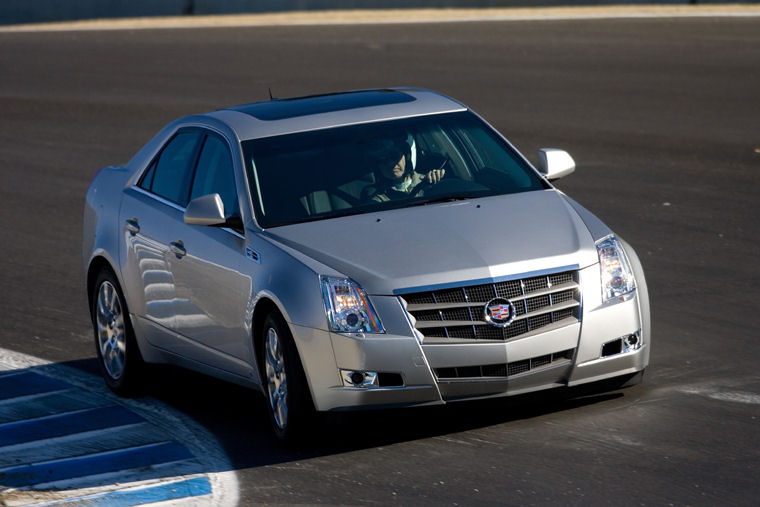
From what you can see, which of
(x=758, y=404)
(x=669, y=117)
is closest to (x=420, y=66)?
(x=669, y=117)

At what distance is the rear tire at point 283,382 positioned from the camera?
24.8ft

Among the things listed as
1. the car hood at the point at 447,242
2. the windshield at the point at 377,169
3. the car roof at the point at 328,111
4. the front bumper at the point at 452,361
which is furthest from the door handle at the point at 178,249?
the front bumper at the point at 452,361

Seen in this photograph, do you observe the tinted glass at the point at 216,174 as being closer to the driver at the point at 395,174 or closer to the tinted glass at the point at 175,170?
the tinted glass at the point at 175,170

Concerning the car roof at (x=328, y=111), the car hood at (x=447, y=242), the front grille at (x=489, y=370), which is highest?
the car roof at (x=328, y=111)

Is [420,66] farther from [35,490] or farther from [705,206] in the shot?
[35,490]

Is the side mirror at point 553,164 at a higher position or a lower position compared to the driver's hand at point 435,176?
lower

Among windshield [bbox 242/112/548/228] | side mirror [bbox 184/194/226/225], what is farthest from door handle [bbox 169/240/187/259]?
windshield [bbox 242/112/548/228]

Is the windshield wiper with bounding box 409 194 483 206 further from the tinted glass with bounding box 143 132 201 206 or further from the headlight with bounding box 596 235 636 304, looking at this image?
the tinted glass with bounding box 143 132 201 206

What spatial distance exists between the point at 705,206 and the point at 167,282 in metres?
6.87

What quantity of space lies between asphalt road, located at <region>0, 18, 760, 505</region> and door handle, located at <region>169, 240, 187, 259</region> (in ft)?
3.05

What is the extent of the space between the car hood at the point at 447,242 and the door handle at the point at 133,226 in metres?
1.56

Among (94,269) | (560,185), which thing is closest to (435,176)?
(94,269)

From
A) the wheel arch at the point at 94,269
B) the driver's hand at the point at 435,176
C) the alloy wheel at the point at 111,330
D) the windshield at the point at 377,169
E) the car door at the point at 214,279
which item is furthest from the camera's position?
the wheel arch at the point at 94,269

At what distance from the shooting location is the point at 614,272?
305 inches
